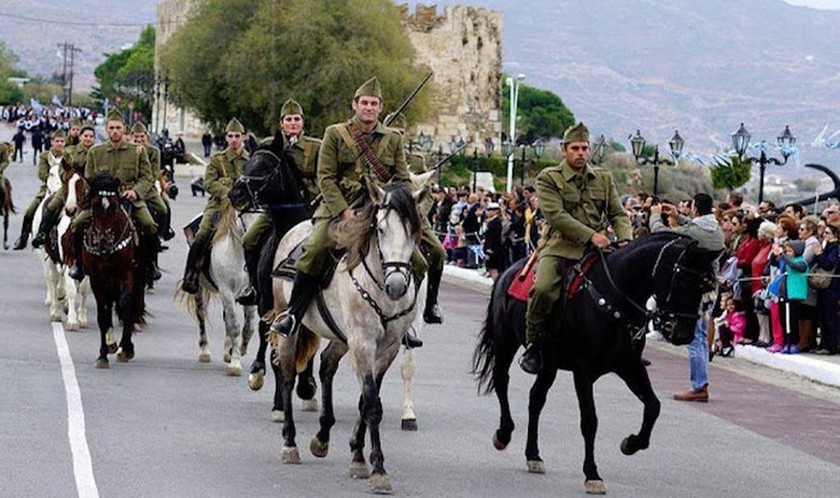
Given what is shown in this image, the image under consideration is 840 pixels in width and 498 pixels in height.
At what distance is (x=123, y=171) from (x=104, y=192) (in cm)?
96

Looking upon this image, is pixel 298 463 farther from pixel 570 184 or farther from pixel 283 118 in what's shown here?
pixel 283 118

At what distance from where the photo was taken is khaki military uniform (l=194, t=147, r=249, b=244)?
66.9ft

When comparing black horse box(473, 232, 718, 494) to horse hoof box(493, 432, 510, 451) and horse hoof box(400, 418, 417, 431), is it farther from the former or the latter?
horse hoof box(400, 418, 417, 431)

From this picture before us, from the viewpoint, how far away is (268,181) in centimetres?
1686

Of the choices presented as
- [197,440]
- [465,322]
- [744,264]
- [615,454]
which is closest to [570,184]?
[615,454]

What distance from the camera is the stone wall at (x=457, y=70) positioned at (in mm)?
127625

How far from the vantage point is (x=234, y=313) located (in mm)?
19547

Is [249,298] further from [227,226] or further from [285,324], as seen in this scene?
[285,324]

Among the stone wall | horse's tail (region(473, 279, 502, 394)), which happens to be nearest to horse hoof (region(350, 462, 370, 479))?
horse's tail (region(473, 279, 502, 394))

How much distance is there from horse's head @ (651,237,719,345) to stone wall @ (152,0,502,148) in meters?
111

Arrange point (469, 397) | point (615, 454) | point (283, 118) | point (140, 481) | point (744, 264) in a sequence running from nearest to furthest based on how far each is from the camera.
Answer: point (140, 481) < point (615, 454) < point (283, 118) < point (469, 397) < point (744, 264)

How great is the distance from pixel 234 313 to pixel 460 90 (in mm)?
110591

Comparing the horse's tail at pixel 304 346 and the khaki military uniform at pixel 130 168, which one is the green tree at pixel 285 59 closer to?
the khaki military uniform at pixel 130 168

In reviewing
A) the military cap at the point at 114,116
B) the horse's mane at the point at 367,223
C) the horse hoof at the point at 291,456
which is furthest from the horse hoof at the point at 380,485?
the military cap at the point at 114,116
